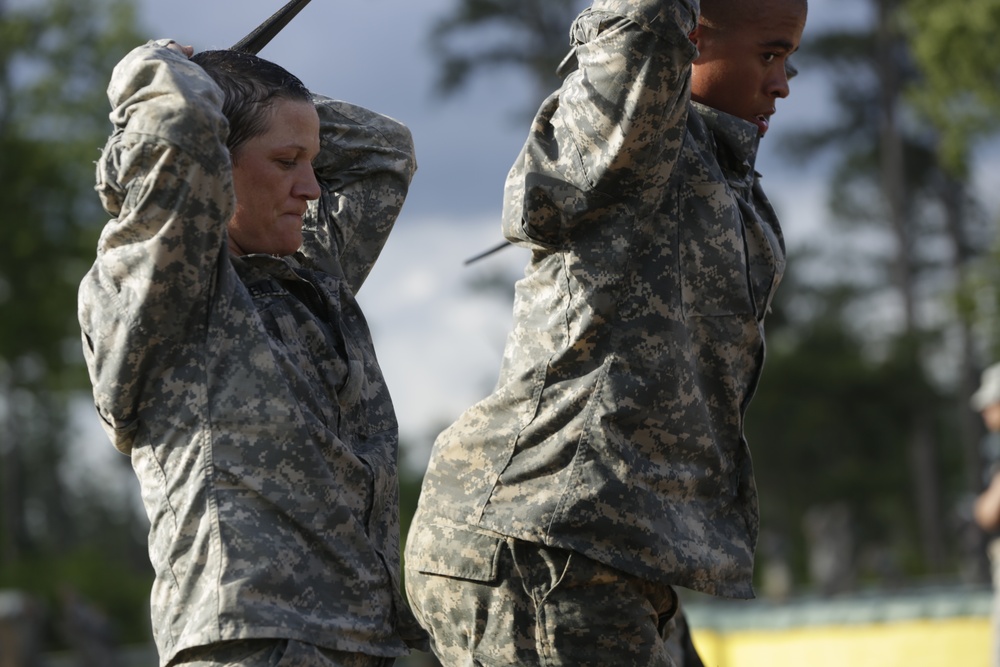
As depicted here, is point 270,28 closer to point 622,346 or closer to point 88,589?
point 622,346

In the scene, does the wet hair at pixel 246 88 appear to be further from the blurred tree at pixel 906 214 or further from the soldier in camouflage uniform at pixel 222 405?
the blurred tree at pixel 906 214

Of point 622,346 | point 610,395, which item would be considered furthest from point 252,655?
point 622,346

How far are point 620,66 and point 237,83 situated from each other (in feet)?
2.86

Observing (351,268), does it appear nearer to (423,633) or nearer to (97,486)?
(423,633)

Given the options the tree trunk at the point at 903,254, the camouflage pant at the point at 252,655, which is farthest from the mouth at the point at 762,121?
the tree trunk at the point at 903,254

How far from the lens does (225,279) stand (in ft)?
10.7

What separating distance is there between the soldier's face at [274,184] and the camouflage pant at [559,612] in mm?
887

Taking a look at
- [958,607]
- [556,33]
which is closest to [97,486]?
[556,33]

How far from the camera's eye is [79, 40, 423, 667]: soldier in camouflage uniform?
306 cm

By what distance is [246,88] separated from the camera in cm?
352

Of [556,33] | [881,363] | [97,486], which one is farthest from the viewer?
[97,486]

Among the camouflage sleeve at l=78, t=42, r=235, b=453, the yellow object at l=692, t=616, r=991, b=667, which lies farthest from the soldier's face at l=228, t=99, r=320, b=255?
the yellow object at l=692, t=616, r=991, b=667

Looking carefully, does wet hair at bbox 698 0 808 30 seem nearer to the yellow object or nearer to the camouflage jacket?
the camouflage jacket

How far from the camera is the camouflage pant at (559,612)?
3.54 meters
